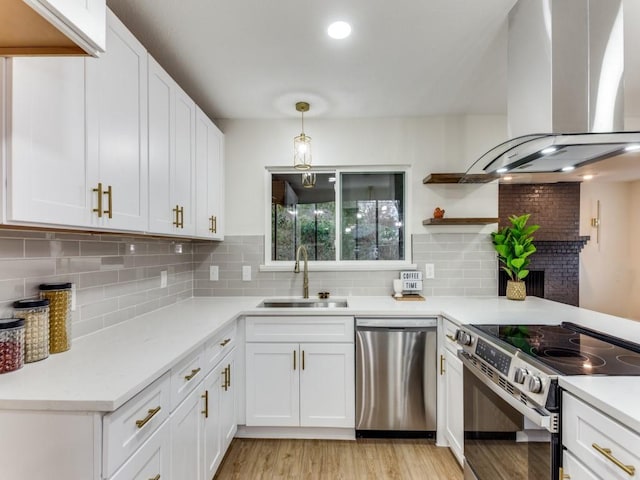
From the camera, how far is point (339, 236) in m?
3.00

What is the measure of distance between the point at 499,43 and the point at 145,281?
2.60 metres

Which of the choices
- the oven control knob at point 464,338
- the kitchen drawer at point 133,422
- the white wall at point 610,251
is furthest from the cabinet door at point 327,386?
the white wall at point 610,251

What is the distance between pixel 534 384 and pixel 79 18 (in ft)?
5.59

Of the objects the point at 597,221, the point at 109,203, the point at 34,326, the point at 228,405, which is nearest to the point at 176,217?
the point at 109,203

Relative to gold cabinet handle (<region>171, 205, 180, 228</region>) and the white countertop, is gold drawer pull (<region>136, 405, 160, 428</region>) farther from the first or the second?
gold cabinet handle (<region>171, 205, 180, 228</region>)

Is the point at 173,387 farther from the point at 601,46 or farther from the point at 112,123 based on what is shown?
the point at 601,46

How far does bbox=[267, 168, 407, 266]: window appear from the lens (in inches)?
118

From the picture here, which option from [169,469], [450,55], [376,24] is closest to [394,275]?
[450,55]

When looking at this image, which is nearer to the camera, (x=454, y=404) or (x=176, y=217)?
(x=176, y=217)

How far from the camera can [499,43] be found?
183cm

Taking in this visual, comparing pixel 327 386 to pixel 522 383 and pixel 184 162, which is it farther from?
Answer: pixel 184 162

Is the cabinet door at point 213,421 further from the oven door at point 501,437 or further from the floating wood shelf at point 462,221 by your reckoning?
the floating wood shelf at point 462,221

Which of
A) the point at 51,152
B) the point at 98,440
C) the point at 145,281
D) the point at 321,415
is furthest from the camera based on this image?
the point at 321,415

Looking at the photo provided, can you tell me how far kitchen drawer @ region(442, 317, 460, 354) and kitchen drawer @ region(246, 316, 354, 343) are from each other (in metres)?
0.63
